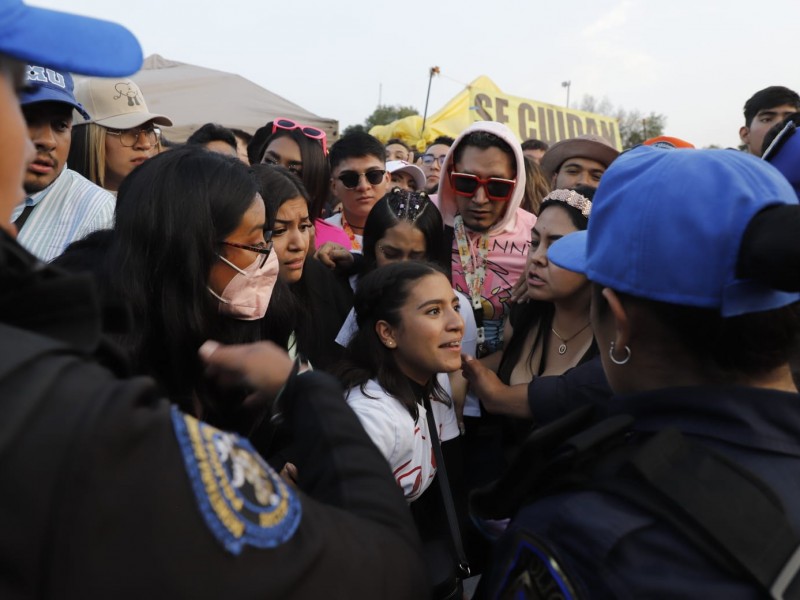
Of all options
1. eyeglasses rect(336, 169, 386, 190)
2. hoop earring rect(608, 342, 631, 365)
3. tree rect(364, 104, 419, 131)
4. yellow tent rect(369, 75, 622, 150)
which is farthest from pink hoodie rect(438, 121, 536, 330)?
tree rect(364, 104, 419, 131)

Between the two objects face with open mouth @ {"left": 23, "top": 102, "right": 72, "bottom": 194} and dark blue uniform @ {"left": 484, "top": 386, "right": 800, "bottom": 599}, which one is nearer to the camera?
dark blue uniform @ {"left": 484, "top": 386, "right": 800, "bottom": 599}

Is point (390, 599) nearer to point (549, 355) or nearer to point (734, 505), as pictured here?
point (734, 505)

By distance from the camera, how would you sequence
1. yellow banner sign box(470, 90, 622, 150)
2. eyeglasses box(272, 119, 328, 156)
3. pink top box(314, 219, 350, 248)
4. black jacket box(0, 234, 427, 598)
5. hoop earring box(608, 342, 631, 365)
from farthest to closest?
yellow banner sign box(470, 90, 622, 150)
eyeglasses box(272, 119, 328, 156)
pink top box(314, 219, 350, 248)
hoop earring box(608, 342, 631, 365)
black jacket box(0, 234, 427, 598)

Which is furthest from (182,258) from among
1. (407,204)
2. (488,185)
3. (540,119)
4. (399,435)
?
(540,119)

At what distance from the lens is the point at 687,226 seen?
112cm

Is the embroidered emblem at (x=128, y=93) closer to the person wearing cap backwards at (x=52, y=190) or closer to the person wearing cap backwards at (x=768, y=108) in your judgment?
the person wearing cap backwards at (x=52, y=190)

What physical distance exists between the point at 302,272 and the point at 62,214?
1.06 meters

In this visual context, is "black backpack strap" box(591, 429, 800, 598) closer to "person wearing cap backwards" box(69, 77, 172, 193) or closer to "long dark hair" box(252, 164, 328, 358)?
"long dark hair" box(252, 164, 328, 358)

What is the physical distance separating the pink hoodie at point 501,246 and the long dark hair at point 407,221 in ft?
0.38

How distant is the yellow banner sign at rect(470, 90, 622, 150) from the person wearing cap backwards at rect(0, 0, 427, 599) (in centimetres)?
1112

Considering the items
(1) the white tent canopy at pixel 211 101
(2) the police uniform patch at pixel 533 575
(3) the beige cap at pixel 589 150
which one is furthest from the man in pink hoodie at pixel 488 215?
(1) the white tent canopy at pixel 211 101

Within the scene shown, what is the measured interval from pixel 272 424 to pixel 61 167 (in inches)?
81.8

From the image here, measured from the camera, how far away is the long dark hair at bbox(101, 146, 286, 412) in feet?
6.35

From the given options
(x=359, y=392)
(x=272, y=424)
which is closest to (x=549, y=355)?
(x=359, y=392)
